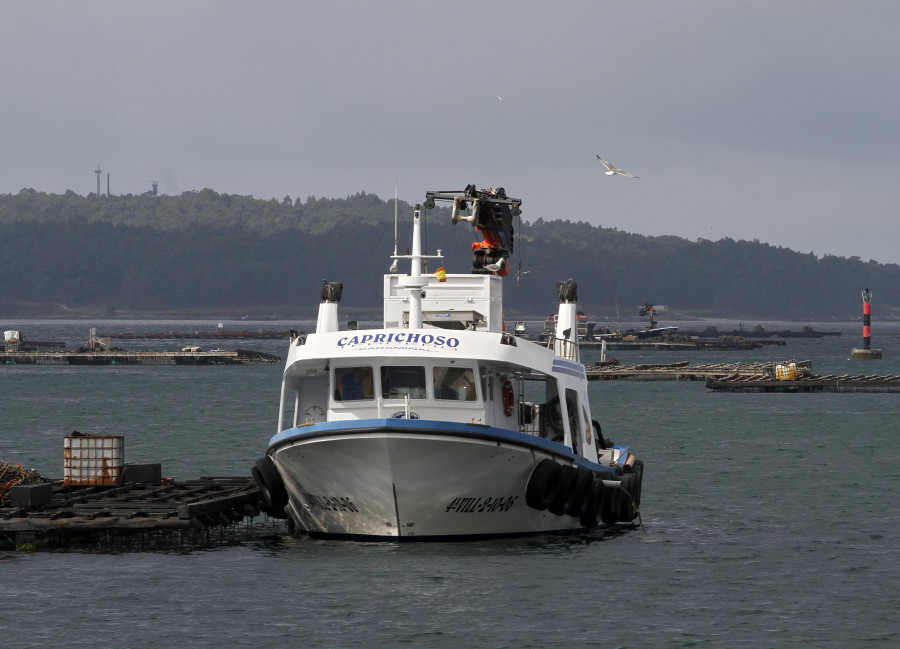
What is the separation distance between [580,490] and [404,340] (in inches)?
249

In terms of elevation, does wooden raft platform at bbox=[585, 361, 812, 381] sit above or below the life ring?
below

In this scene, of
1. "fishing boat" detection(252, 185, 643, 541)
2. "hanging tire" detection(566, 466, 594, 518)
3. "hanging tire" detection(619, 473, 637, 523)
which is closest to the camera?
"fishing boat" detection(252, 185, 643, 541)

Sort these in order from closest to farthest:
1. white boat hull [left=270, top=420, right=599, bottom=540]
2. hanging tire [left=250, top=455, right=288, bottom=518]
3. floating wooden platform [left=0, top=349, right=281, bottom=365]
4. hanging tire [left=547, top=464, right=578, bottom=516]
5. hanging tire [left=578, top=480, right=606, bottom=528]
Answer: white boat hull [left=270, top=420, right=599, bottom=540] < hanging tire [left=547, top=464, right=578, bottom=516] < hanging tire [left=250, top=455, right=288, bottom=518] < hanging tire [left=578, top=480, right=606, bottom=528] < floating wooden platform [left=0, top=349, right=281, bottom=365]

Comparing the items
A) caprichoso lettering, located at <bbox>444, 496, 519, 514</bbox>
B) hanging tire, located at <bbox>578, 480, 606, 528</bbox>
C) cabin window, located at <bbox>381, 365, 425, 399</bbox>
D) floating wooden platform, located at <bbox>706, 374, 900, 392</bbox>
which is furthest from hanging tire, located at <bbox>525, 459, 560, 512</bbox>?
floating wooden platform, located at <bbox>706, 374, 900, 392</bbox>

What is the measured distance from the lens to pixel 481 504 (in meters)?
32.7

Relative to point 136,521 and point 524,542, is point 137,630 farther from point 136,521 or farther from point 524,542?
point 524,542

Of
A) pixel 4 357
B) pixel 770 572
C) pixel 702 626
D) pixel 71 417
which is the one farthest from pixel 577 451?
pixel 4 357

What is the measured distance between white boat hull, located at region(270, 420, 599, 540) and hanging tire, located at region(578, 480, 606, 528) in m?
1.68

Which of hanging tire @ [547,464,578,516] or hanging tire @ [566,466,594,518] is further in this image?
hanging tire @ [566,466,594,518]

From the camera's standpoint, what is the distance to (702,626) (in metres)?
28.0

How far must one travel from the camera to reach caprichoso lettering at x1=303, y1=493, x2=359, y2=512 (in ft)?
107

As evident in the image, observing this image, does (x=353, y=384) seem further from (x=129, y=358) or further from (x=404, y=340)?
(x=129, y=358)

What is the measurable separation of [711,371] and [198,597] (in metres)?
106

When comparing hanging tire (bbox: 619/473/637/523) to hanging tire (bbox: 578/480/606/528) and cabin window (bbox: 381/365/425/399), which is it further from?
cabin window (bbox: 381/365/425/399)
